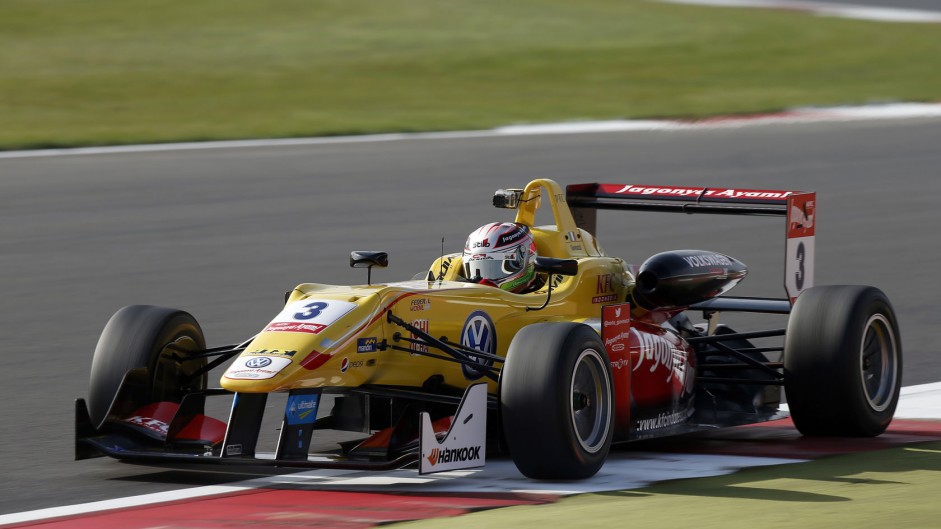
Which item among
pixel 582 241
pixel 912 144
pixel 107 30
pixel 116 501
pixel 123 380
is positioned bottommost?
pixel 116 501

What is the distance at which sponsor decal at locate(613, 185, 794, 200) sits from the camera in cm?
978

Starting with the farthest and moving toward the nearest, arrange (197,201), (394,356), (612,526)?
(197,201)
(394,356)
(612,526)

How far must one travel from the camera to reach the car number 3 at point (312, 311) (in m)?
7.80

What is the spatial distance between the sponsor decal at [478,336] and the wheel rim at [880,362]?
2.10 metres

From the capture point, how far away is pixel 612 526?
650 centimetres

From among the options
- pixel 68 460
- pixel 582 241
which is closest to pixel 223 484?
pixel 68 460

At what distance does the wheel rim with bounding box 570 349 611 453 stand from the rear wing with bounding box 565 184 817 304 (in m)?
1.95

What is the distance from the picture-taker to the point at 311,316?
25.6ft

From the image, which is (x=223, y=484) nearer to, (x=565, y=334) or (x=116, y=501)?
(x=116, y=501)

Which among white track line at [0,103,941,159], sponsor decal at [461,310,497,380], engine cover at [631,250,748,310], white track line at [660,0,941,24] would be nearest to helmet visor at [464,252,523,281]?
sponsor decal at [461,310,497,380]

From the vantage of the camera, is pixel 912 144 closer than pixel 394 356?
No

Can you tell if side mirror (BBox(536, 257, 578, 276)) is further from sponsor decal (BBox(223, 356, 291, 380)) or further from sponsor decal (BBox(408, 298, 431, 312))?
sponsor decal (BBox(223, 356, 291, 380))

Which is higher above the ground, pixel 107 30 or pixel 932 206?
pixel 107 30

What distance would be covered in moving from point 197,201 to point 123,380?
11421 millimetres
